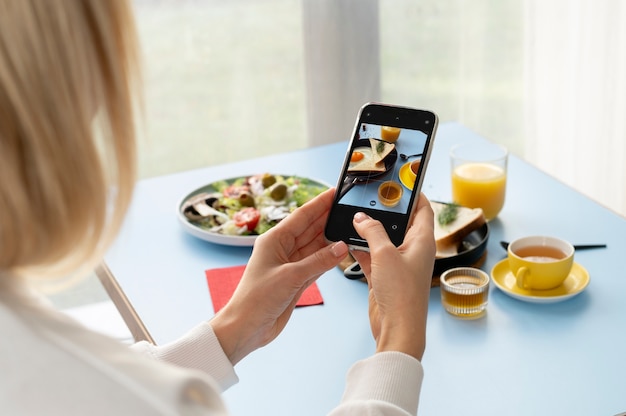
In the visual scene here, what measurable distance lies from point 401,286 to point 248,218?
0.54 meters

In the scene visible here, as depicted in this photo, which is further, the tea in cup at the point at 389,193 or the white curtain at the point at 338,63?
the white curtain at the point at 338,63

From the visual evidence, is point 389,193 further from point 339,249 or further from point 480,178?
point 480,178

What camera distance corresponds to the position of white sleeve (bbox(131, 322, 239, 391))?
1055 millimetres

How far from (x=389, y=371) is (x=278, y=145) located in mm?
2235

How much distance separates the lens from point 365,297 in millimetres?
1263

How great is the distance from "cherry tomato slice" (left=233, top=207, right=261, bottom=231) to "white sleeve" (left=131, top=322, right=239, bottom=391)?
389 mm

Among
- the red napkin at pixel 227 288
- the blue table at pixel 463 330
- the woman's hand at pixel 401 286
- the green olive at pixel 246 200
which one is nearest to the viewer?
the woman's hand at pixel 401 286

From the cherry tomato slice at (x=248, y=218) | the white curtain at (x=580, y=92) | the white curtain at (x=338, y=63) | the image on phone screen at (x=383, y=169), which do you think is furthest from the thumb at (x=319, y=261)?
the white curtain at (x=580, y=92)

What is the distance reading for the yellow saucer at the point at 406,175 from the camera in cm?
118

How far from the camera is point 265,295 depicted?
109 cm

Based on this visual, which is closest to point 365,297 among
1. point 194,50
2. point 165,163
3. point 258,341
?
point 258,341

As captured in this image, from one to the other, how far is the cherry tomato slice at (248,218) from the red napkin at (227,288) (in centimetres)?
9

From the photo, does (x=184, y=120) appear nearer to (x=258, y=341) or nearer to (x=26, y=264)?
(x=258, y=341)

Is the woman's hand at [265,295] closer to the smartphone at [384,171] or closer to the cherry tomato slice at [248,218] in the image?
the smartphone at [384,171]
